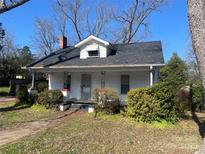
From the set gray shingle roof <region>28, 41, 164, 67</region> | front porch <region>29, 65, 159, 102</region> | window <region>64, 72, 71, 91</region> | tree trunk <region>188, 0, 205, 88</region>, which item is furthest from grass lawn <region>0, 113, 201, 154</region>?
window <region>64, 72, 71, 91</region>

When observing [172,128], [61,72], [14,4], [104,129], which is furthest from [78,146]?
[61,72]

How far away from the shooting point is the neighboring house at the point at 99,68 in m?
17.6

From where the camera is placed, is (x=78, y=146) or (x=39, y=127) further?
(x=39, y=127)

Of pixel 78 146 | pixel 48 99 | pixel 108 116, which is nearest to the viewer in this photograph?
pixel 78 146

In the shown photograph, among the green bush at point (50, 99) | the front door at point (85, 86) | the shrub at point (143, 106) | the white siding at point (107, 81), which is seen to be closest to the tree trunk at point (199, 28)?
the shrub at point (143, 106)

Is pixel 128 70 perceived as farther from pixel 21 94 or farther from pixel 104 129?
pixel 21 94

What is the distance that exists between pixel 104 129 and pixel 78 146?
3129mm

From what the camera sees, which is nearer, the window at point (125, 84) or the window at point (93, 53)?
the window at point (125, 84)

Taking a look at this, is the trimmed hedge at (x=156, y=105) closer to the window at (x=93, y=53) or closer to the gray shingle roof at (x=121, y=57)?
the gray shingle roof at (x=121, y=57)

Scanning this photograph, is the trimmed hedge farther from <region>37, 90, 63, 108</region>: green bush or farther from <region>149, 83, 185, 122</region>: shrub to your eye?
<region>37, 90, 63, 108</region>: green bush

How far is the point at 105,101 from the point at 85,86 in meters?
5.30

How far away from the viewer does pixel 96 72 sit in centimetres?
1955

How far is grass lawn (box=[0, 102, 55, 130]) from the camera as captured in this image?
40.9 ft

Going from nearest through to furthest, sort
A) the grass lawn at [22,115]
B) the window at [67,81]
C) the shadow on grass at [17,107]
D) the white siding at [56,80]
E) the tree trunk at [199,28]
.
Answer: the tree trunk at [199,28], the grass lawn at [22,115], the shadow on grass at [17,107], the window at [67,81], the white siding at [56,80]
